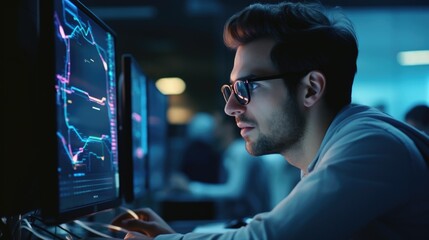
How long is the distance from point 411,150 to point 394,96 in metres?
6.04

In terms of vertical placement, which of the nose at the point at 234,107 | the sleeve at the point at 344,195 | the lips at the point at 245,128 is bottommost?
the sleeve at the point at 344,195

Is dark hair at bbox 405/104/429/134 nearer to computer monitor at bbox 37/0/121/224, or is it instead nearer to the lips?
the lips

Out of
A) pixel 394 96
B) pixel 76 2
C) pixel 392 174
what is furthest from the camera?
pixel 394 96

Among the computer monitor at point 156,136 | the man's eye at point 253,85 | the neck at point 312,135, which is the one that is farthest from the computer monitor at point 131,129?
the neck at point 312,135

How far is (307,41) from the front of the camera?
1481mm

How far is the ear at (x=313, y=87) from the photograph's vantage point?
146cm

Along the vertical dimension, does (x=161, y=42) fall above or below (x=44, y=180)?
above

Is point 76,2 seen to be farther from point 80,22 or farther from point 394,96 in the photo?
point 394,96

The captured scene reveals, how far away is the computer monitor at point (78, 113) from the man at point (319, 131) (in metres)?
0.15

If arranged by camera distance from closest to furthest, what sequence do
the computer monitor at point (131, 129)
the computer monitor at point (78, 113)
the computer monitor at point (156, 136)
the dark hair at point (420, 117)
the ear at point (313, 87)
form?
the computer monitor at point (78, 113)
the ear at point (313, 87)
the computer monitor at point (131, 129)
the computer monitor at point (156, 136)
the dark hair at point (420, 117)

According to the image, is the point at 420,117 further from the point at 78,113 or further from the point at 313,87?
the point at 78,113

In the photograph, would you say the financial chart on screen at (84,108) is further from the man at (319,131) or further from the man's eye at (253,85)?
the man's eye at (253,85)

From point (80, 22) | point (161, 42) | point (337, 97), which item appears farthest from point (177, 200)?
point (161, 42)

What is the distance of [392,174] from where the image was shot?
1076mm
